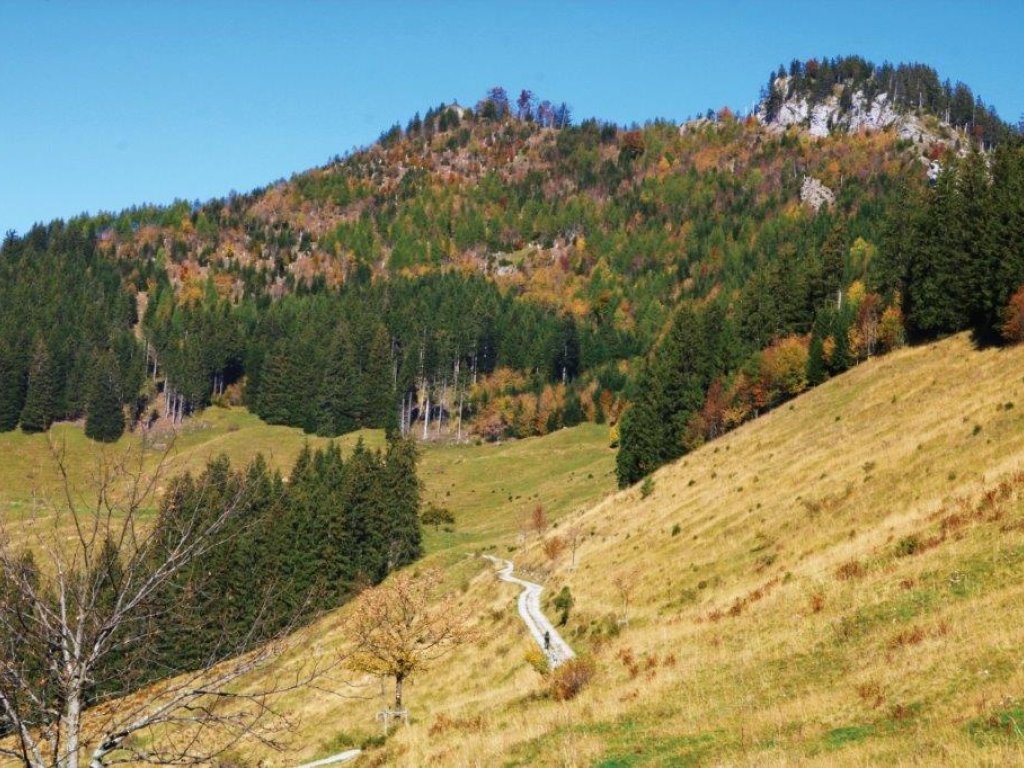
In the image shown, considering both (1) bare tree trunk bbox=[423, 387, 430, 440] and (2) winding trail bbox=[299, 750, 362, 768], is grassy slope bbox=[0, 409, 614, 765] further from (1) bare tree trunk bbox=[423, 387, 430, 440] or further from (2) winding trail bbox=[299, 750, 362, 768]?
(2) winding trail bbox=[299, 750, 362, 768]

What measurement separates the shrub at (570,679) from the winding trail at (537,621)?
3989 mm

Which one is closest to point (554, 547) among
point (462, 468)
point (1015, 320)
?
point (1015, 320)

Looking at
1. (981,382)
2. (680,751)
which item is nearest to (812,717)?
(680,751)

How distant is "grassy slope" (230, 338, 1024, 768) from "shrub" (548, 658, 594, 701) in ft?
1.57

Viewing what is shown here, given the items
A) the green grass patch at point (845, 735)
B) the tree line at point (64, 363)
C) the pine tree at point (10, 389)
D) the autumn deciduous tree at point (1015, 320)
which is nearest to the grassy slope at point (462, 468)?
the pine tree at point (10, 389)

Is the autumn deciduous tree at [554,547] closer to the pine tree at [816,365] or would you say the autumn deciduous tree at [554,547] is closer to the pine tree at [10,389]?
the pine tree at [816,365]

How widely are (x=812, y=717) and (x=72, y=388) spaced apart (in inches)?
6626

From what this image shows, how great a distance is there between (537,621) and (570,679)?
18534 millimetres

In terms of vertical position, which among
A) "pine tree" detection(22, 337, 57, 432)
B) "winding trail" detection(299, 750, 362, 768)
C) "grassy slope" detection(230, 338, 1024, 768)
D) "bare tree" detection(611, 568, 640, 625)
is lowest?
"winding trail" detection(299, 750, 362, 768)

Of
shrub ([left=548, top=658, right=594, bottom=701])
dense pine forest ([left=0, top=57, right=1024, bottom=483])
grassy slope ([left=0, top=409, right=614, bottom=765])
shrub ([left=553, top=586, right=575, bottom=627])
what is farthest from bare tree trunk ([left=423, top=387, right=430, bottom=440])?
shrub ([left=548, top=658, right=594, bottom=701])

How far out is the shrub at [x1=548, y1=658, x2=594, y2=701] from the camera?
77.8 ft

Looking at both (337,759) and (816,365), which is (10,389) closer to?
(816,365)

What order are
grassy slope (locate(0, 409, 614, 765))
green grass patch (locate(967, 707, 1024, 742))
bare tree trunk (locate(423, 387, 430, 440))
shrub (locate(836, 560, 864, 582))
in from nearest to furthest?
green grass patch (locate(967, 707, 1024, 742)), shrub (locate(836, 560, 864, 582)), grassy slope (locate(0, 409, 614, 765)), bare tree trunk (locate(423, 387, 430, 440))

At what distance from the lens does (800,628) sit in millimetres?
21406
